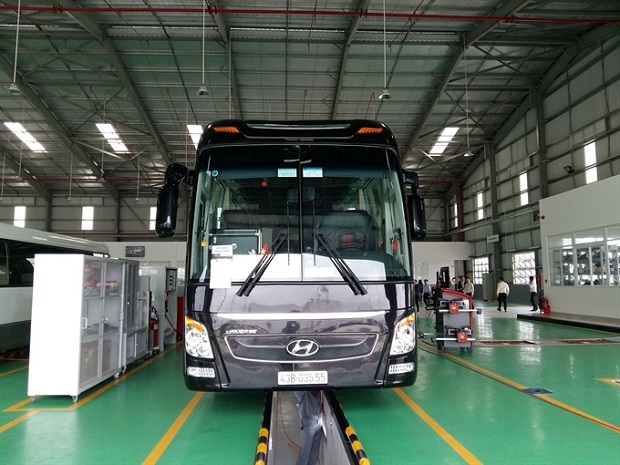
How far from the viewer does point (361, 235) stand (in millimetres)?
4059

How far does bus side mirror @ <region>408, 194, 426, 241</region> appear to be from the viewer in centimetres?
429

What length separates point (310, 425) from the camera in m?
4.45

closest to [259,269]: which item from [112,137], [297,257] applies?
[297,257]

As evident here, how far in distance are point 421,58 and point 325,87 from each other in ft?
13.6

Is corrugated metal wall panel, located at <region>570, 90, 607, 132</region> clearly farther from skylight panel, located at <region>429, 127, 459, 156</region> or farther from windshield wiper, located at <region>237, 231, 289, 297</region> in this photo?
windshield wiper, located at <region>237, 231, 289, 297</region>

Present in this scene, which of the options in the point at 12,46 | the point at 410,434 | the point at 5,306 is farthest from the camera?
the point at 12,46

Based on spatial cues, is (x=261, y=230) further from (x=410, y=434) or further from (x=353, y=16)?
(x=353, y=16)

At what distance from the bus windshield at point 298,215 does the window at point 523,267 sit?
2194 cm

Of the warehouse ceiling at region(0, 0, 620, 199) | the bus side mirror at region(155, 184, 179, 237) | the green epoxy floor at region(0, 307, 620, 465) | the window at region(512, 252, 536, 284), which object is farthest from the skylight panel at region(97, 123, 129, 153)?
the window at region(512, 252, 536, 284)

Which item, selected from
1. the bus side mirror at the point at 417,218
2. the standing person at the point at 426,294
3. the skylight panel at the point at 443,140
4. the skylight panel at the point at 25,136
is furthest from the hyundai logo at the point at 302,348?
the skylight panel at the point at 25,136

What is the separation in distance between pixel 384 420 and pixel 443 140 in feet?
74.2

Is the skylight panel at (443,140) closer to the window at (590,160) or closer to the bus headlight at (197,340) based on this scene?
the window at (590,160)

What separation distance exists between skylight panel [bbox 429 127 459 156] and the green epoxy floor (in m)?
18.4

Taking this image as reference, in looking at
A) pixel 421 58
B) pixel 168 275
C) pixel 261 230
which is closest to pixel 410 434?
pixel 261 230
